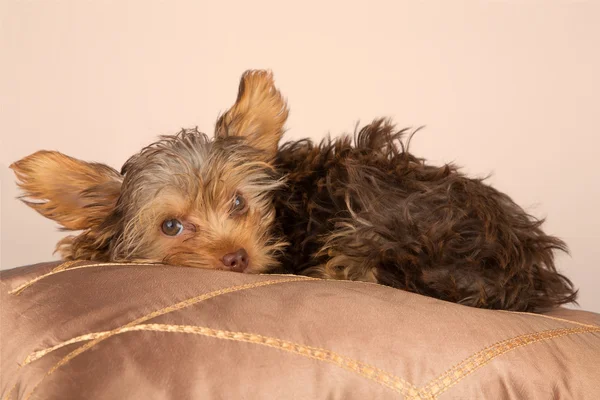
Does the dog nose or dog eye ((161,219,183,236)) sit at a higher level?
dog eye ((161,219,183,236))

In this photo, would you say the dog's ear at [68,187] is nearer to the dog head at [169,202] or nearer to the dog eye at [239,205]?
the dog head at [169,202]

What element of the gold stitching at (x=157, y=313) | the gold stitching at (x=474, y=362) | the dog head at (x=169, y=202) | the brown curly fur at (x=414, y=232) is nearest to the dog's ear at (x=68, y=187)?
the dog head at (x=169, y=202)

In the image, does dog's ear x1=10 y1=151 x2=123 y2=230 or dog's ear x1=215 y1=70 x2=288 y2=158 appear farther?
dog's ear x1=215 y1=70 x2=288 y2=158

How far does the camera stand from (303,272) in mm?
3195

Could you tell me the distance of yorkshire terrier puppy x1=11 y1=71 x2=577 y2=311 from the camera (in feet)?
9.44

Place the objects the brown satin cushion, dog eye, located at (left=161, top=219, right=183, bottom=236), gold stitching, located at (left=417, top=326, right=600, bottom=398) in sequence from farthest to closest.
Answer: dog eye, located at (left=161, top=219, right=183, bottom=236), gold stitching, located at (left=417, top=326, right=600, bottom=398), the brown satin cushion

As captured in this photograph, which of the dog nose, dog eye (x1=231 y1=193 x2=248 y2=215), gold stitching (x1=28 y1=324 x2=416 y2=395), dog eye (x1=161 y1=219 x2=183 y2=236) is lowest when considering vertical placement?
gold stitching (x1=28 y1=324 x2=416 y2=395)

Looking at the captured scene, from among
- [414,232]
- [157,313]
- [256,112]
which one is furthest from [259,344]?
[256,112]

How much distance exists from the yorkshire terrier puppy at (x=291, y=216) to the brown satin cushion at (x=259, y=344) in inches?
20.6

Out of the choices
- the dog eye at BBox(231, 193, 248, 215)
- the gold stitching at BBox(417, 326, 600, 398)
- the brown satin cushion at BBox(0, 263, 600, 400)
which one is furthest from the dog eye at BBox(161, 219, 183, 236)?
the gold stitching at BBox(417, 326, 600, 398)

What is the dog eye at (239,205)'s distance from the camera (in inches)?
123

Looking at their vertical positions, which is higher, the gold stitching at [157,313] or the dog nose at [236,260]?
the dog nose at [236,260]

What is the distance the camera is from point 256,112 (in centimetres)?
331

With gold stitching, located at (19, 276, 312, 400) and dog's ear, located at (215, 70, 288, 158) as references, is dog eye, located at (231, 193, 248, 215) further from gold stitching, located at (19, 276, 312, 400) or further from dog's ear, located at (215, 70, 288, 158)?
gold stitching, located at (19, 276, 312, 400)
